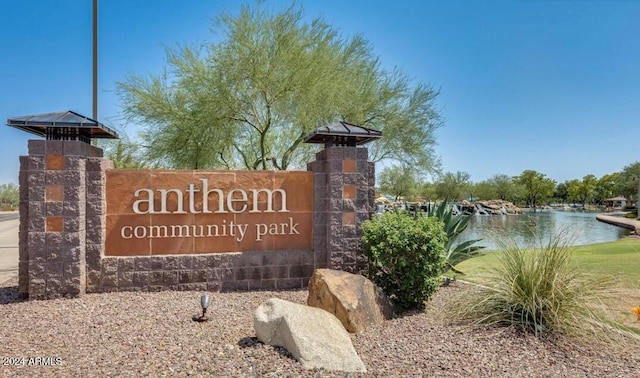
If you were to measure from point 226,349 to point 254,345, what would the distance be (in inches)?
10.1

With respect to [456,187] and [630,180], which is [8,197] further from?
[630,180]

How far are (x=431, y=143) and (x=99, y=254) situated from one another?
419 inches

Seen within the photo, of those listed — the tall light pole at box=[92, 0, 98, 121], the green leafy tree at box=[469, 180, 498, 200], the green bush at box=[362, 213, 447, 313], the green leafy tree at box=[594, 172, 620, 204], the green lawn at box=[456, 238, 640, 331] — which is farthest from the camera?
the green leafy tree at box=[594, 172, 620, 204]

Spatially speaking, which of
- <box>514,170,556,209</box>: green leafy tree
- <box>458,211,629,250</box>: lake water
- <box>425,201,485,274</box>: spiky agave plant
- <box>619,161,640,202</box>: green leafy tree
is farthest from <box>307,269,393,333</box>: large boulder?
<box>514,170,556,209</box>: green leafy tree

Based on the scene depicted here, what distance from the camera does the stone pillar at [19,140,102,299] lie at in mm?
5375

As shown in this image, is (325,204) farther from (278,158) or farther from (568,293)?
(278,158)

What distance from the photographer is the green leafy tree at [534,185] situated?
66625 mm

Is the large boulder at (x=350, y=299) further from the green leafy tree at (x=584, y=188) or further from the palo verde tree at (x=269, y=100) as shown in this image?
the green leafy tree at (x=584, y=188)

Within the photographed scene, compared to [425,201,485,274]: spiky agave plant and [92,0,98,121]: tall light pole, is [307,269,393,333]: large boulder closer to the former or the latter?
[425,201,485,274]: spiky agave plant

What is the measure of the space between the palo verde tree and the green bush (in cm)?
610

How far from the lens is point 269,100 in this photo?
1073 centimetres

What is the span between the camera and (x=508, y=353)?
379cm

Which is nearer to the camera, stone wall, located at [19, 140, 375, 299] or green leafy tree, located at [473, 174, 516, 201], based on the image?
stone wall, located at [19, 140, 375, 299]

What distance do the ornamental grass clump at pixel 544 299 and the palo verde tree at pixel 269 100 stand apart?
7.05m
